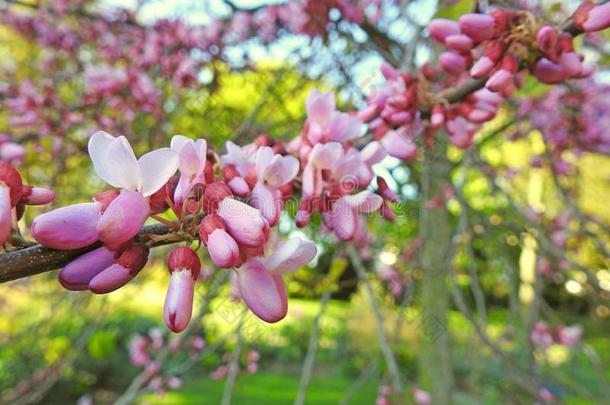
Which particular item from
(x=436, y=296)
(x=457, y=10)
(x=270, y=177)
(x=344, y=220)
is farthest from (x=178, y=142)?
(x=436, y=296)

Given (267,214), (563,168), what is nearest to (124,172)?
(267,214)

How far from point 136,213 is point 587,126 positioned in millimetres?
2279

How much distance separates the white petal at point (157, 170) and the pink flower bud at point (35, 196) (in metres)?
0.12

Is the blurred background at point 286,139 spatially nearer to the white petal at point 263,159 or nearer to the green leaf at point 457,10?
the green leaf at point 457,10

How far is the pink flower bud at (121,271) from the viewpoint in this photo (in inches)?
23.1

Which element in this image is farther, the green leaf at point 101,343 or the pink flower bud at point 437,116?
the green leaf at point 101,343

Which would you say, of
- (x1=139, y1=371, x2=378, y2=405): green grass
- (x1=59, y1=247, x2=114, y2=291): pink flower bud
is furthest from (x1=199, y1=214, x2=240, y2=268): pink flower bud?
(x1=139, y1=371, x2=378, y2=405): green grass

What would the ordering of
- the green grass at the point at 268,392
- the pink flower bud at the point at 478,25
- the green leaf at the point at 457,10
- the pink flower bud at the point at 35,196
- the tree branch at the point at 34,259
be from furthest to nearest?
1. the green grass at the point at 268,392
2. the green leaf at the point at 457,10
3. the pink flower bud at the point at 478,25
4. the pink flower bud at the point at 35,196
5. the tree branch at the point at 34,259

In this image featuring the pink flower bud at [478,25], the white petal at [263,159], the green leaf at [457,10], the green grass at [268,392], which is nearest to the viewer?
the white petal at [263,159]

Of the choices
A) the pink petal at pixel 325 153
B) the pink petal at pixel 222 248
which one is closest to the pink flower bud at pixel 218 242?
the pink petal at pixel 222 248

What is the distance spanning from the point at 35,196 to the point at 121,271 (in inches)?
5.6

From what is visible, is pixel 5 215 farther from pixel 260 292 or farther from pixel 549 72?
pixel 549 72

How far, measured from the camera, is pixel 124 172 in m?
0.61

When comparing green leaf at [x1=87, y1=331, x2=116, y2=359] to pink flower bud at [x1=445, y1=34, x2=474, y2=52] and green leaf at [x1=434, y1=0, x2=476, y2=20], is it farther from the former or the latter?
pink flower bud at [x1=445, y1=34, x2=474, y2=52]
